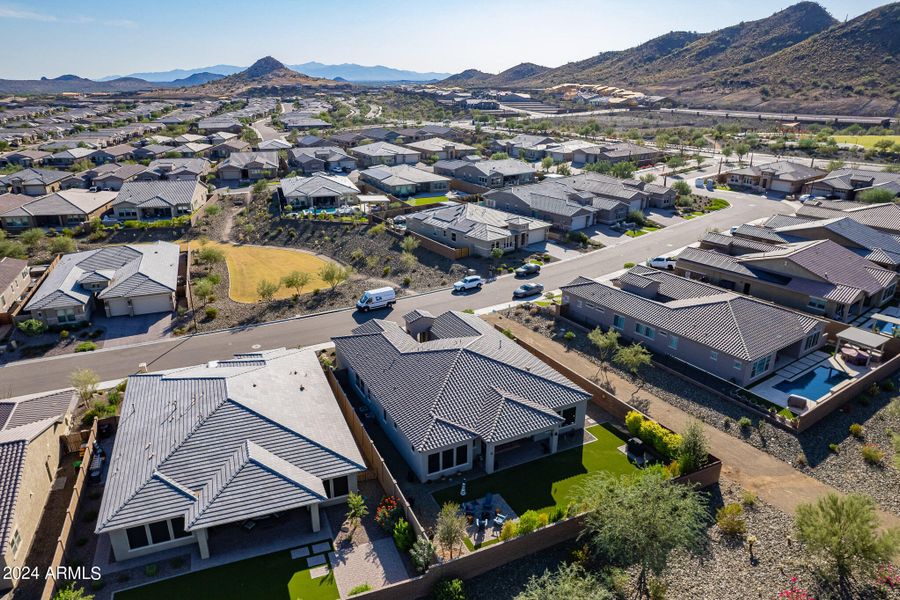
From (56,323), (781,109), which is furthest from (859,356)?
(781,109)

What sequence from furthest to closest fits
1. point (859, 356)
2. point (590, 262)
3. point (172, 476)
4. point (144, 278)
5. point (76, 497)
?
point (590, 262) < point (144, 278) < point (859, 356) < point (76, 497) < point (172, 476)

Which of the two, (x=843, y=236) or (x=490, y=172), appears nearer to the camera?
(x=843, y=236)

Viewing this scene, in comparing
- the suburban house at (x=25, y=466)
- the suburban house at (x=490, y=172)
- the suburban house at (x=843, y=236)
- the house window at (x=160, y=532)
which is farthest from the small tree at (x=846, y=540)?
the suburban house at (x=490, y=172)

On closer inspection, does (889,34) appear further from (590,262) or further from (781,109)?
(590,262)

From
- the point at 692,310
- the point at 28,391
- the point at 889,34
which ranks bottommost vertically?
the point at 28,391

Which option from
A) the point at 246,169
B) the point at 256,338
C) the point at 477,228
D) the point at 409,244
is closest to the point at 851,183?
the point at 477,228

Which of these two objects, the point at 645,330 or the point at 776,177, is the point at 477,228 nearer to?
the point at 645,330
